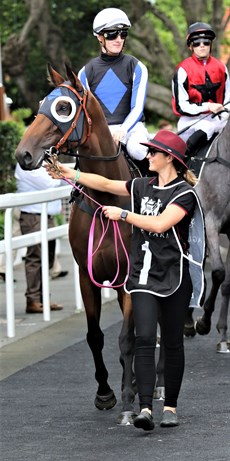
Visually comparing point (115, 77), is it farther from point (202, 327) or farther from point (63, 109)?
point (202, 327)

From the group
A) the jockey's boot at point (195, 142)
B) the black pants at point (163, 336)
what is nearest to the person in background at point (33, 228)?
the jockey's boot at point (195, 142)

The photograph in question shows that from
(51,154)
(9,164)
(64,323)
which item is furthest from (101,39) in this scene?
(9,164)

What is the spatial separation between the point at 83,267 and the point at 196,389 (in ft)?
4.36

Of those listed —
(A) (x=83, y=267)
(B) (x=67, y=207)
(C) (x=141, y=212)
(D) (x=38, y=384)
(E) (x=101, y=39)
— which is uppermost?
(E) (x=101, y=39)

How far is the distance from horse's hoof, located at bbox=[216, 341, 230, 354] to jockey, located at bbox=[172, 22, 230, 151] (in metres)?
1.81

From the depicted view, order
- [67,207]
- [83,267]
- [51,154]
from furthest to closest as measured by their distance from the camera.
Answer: [67,207], [83,267], [51,154]

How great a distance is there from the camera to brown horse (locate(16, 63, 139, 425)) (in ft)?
25.6

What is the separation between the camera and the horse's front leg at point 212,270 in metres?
10.8

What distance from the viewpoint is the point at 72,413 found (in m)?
8.20

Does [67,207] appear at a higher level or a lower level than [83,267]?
lower

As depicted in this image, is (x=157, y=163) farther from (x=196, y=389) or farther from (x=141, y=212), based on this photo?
(x=196, y=389)

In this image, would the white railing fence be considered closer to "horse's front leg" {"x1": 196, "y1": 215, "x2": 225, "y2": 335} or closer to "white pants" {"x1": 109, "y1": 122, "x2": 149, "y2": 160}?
"horse's front leg" {"x1": 196, "y1": 215, "x2": 225, "y2": 335}

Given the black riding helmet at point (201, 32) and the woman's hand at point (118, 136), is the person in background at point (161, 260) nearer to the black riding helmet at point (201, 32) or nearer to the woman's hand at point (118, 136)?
the woman's hand at point (118, 136)

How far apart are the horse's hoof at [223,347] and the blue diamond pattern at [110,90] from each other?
2448 millimetres
